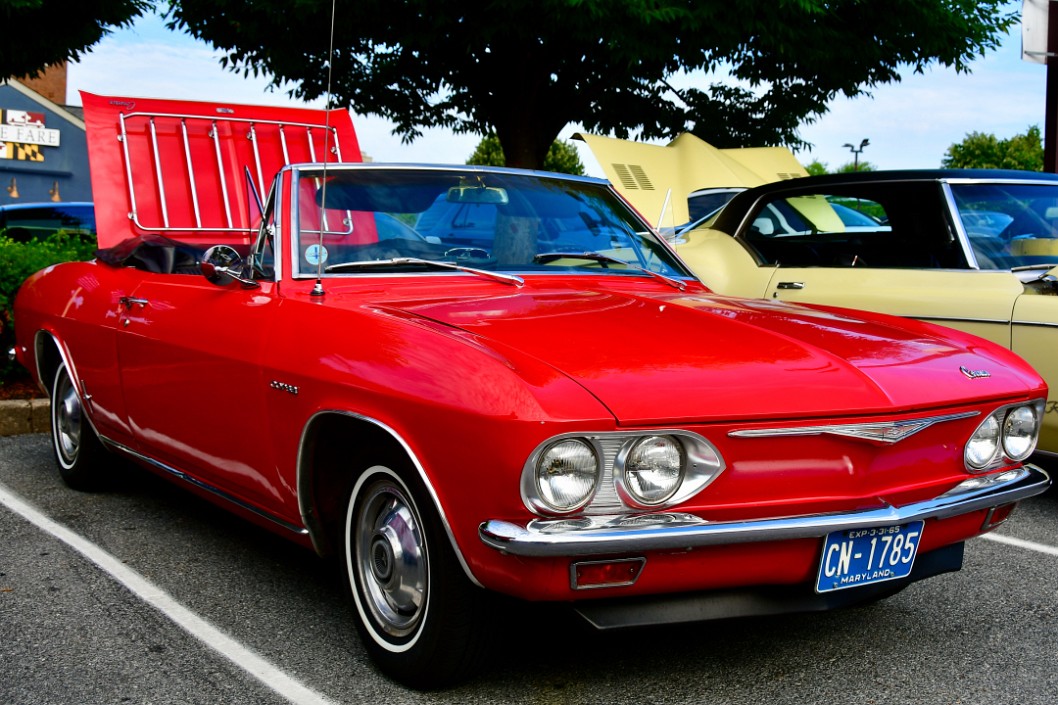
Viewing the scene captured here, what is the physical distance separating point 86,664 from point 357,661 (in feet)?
2.52

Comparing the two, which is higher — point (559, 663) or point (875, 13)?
point (875, 13)

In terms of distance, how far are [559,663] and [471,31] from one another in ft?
40.7

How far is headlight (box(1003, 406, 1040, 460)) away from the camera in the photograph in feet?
11.0

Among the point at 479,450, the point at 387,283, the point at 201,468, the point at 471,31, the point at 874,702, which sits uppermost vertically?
the point at 471,31

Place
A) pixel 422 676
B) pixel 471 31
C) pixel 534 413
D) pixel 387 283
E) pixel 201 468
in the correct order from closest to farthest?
pixel 534 413 → pixel 422 676 → pixel 387 283 → pixel 201 468 → pixel 471 31

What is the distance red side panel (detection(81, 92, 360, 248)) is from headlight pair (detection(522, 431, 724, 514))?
13.3 feet

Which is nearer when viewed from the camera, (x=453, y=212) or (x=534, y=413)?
(x=534, y=413)

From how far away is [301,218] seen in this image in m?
4.01

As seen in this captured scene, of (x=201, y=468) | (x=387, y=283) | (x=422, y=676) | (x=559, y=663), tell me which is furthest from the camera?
(x=201, y=468)

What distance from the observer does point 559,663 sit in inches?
133

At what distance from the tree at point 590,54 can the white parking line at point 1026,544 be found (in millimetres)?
9340

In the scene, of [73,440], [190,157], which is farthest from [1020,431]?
[190,157]

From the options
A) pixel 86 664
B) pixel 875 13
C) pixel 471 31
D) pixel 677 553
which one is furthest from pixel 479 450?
pixel 875 13

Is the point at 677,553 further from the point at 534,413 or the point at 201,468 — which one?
the point at 201,468
